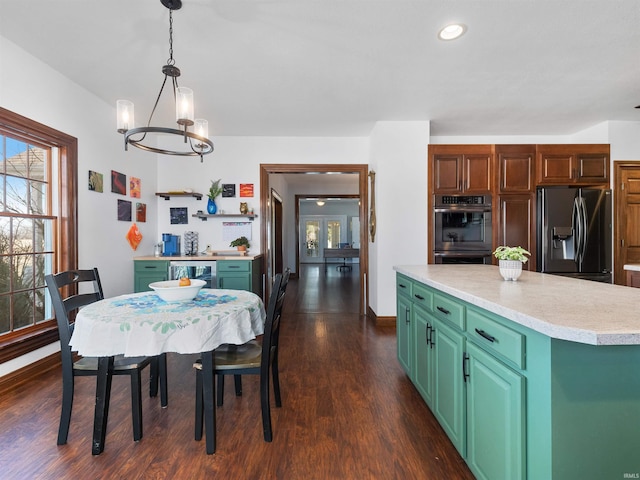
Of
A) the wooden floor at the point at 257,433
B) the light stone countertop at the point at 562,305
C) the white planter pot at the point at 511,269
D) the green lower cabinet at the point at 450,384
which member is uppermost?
the white planter pot at the point at 511,269

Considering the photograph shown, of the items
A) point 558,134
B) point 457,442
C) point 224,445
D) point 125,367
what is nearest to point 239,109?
point 125,367

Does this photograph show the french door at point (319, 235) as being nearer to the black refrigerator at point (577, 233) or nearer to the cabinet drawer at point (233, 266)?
the cabinet drawer at point (233, 266)

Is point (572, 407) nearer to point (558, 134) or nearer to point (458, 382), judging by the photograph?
point (458, 382)

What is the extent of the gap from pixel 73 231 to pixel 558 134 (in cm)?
600

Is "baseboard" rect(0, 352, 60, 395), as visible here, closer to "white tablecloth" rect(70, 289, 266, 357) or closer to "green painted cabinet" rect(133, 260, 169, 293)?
"green painted cabinet" rect(133, 260, 169, 293)

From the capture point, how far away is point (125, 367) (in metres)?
1.68

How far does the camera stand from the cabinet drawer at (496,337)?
1.07 metres

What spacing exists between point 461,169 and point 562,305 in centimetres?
320

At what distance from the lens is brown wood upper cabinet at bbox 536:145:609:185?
4.02m

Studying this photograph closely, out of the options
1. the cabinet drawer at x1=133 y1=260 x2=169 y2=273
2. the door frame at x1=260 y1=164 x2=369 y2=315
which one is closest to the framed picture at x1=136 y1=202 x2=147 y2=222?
the cabinet drawer at x1=133 y1=260 x2=169 y2=273

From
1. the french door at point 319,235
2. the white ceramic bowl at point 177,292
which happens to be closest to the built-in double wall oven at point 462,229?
the white ceramic bowl at point 177,292

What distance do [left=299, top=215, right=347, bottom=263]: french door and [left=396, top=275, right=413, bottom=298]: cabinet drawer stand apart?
10495 millimetres

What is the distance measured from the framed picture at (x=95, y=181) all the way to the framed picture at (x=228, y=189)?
151 centimetres

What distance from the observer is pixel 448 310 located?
1640mm
